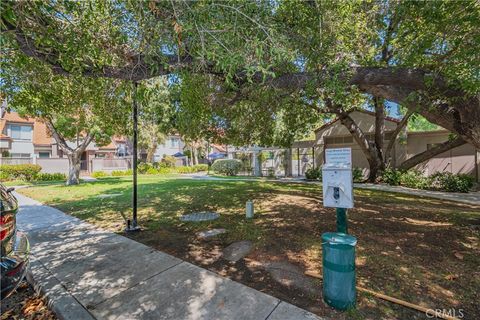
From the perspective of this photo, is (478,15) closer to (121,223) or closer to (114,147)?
(121,223)

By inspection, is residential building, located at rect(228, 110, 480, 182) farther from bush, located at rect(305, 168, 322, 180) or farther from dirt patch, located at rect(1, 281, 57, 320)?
dirt patch, located at rect(1, 281, 57, 320)

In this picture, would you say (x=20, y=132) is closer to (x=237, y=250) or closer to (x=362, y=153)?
(x=237, y=250)

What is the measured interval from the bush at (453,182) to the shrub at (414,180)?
16.4 inches

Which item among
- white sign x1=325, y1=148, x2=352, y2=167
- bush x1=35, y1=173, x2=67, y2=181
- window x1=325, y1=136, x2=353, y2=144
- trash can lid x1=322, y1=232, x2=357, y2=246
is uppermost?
window x1=325, y1=136, x2=353, y2=144

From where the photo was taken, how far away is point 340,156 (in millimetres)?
3123

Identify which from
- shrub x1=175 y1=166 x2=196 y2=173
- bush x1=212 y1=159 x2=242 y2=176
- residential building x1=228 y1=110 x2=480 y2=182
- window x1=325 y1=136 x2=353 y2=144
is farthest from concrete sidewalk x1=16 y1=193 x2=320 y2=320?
shrub x1=175 y1=166 x2=196 y2=173

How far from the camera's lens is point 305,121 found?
13281 mm

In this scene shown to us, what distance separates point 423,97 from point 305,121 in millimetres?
8248

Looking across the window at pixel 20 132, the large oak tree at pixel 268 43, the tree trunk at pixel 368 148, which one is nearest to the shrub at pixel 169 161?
the window at pixel 20 132

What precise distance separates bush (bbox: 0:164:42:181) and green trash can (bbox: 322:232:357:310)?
22796mm

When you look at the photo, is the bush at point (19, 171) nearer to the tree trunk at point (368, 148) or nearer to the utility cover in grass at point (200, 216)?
the utility cover in grass at point (200, 216)

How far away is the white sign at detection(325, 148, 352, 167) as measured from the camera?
306 cm

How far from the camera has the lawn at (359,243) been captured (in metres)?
3.03

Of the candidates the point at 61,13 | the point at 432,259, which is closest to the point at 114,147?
the point at 61,13
